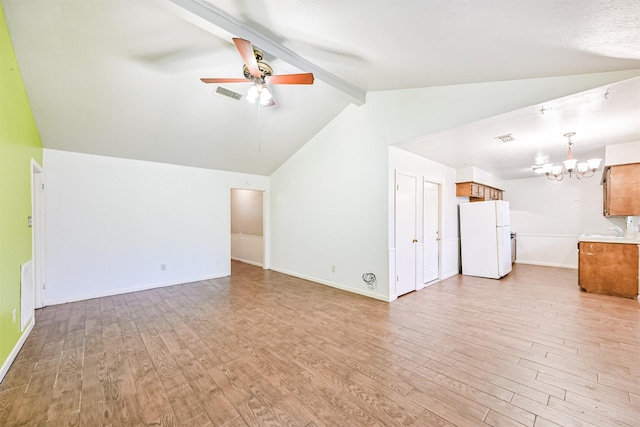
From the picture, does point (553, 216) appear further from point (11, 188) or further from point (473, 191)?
point (11, 188)

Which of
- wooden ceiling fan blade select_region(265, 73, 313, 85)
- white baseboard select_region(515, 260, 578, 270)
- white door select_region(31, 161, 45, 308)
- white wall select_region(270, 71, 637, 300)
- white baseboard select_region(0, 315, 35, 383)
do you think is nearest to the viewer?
white baseboard select_region(0, 315, 35, 383)

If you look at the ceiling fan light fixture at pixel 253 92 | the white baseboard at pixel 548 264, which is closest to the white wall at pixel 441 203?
the ceiling fan light fixture at pixel 253 92

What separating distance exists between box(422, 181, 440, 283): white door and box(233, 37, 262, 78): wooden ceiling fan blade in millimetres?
3759

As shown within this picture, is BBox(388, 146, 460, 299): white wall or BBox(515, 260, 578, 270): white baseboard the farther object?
BBox(515, 260, 578, 270): white baseboard

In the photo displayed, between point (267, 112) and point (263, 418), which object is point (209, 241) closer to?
point (267, 112)

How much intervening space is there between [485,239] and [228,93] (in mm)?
5737

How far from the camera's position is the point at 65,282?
4.00 metres

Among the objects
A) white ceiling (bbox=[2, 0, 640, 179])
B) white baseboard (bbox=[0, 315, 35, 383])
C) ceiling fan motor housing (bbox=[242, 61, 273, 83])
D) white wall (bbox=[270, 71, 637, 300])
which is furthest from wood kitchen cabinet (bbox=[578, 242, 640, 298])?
white baseboard (bbox=[0, 315, 35, 383])

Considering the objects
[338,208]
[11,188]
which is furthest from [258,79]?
[338,208]

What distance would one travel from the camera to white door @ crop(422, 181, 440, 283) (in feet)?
15.9

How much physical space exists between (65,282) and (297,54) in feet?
16.2

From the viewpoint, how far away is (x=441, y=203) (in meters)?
5.25

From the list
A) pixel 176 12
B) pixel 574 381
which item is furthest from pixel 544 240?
pixel 176 12

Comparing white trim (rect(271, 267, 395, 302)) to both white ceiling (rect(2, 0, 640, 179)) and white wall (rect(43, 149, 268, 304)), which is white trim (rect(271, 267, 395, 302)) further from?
white ceiling (rect(2, 0, 640, 179))
